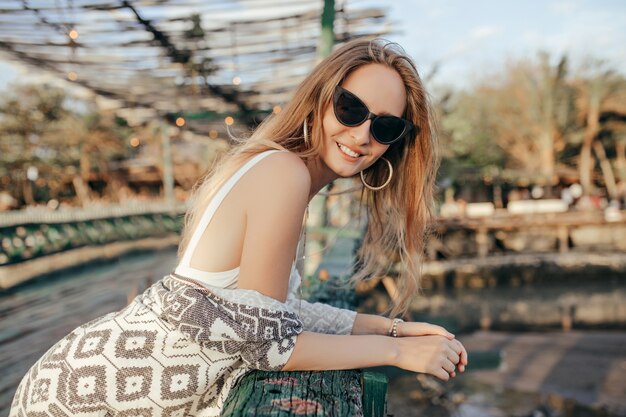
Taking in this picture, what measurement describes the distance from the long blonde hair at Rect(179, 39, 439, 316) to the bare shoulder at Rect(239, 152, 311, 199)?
0.09 m

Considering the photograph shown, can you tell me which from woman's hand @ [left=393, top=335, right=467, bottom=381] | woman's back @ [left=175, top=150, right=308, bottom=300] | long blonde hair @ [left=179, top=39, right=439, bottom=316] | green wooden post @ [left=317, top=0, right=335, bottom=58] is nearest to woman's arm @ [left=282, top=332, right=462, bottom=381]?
woman's hand @ [left=393, top=335, right=467, bottom=381]

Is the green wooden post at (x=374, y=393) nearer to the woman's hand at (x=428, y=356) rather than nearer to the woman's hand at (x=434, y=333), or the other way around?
the woman's hand at (x=428, y=356)

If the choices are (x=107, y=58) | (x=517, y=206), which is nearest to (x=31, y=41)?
(x=107, y=58)

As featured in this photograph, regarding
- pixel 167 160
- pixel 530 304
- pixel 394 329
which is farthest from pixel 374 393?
pixel 530 304

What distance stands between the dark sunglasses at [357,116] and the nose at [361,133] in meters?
0.01

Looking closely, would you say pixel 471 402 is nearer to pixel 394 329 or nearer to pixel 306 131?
pixel 394 329

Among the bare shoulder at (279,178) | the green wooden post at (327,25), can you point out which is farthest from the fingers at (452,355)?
the green wooden post at (327,25)

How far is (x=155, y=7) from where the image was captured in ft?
18.6

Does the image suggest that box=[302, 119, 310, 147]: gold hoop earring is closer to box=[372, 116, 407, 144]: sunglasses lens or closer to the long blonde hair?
the long blonde hair

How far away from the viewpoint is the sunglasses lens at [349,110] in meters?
1.42

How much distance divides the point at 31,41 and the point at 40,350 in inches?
152

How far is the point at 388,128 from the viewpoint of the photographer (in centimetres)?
149

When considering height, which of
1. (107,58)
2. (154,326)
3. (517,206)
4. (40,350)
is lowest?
(517,206)

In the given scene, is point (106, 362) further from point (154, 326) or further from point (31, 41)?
point (31, 41)
